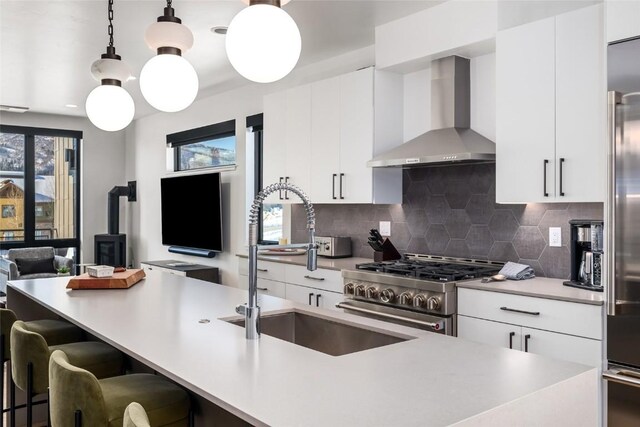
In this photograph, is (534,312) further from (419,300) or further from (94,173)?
(94,173)

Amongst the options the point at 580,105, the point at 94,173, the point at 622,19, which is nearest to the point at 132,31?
the point at 580,105

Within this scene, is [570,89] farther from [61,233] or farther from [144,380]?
[61,233]

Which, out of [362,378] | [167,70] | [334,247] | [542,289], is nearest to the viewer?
[362,378]

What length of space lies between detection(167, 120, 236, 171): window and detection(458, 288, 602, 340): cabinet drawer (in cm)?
377

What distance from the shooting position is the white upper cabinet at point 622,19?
7.81 feet

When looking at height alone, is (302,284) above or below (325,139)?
below

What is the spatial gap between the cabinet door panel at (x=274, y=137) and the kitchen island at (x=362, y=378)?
2.90 meters

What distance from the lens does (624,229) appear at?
235 centimetres

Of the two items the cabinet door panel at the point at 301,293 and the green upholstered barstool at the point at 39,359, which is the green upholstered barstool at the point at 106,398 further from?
the cabinet door panel at the point at 301,293

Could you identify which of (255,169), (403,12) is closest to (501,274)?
(403,12)

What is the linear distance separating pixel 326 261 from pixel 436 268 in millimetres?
1037

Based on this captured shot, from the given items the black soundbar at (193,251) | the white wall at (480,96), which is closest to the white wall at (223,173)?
the black soundbar at (193,251)

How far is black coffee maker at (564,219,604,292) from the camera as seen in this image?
2791mm

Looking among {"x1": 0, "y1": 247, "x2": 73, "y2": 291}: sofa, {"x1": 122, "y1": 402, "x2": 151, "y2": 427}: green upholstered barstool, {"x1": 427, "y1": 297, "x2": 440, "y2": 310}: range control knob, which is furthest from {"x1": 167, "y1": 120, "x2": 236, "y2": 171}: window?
{"x1": 122, "y1": 402, "x2": 151, "y2": 427}: green upholstered barstool
